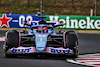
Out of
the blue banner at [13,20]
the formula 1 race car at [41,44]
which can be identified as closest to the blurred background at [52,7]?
the blue banner at [13,20]

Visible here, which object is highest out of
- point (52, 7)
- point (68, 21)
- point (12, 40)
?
point (52, 7)

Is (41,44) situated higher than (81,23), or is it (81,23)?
(81,23)

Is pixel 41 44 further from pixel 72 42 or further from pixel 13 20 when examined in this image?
pixel 13 20

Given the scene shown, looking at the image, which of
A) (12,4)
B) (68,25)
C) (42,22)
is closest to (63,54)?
(42,22)

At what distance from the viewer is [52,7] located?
191ft

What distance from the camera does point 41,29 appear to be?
12.2 metres

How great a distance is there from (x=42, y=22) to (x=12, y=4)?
48.0 m

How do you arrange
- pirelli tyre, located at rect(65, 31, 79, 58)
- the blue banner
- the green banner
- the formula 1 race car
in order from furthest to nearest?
the blue banner → the green banner → pirelli tyre, located at rect(65, 31, 79, 58) → the formula 1 race car

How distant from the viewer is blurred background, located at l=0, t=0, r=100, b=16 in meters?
55.9

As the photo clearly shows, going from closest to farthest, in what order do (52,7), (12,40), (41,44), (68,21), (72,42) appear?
(41,44) → (72,42) → (12,40) → (68,21) → (52,7)

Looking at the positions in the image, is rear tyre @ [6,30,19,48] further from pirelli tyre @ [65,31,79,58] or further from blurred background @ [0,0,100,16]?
blurred background @ [0,0,100,16]

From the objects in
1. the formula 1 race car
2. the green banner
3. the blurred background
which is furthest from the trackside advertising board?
the blurred background

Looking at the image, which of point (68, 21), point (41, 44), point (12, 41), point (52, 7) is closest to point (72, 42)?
point (41, 44)

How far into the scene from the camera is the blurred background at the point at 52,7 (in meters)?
55.9
